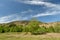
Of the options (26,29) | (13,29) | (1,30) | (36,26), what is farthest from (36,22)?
(1,30)

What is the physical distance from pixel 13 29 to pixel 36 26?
46.2 feet

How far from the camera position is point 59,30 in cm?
9369

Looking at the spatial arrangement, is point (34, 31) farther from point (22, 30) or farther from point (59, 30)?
point (59, 30)

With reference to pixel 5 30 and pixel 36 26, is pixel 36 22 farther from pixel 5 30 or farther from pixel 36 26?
pixel 5 30

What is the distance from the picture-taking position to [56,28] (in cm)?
9506

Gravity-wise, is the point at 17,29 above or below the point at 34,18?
below

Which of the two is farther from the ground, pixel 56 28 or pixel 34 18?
pixel 34 18

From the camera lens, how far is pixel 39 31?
3548 inches

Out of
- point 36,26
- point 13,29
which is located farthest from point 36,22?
point 13,29

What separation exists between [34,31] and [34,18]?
32.2 feet

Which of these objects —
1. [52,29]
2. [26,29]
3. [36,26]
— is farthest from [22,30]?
[52,29]

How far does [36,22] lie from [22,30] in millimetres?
10739

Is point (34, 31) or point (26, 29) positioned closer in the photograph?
point (34, 31)

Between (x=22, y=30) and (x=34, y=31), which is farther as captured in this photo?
(x=22, y=30)
